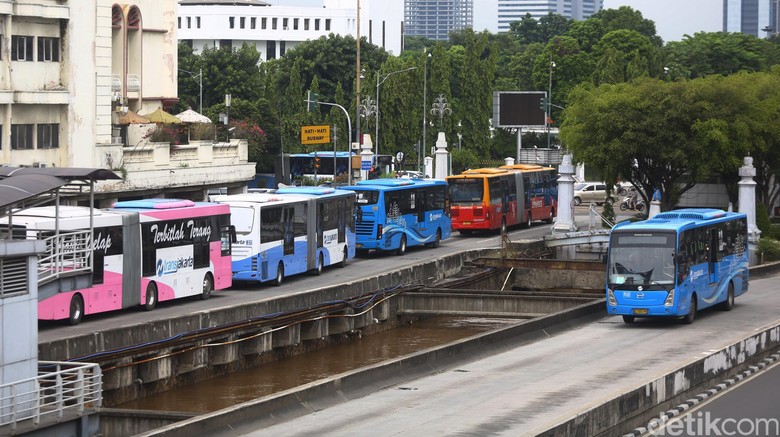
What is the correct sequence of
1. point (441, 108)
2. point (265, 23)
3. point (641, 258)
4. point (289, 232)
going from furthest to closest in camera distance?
point (265, 23) < point (441, 108) < point (289, 232) < point (641, 258)

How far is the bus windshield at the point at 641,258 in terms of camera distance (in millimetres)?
34438

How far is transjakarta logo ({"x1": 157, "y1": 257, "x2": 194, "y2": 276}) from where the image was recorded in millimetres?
37156

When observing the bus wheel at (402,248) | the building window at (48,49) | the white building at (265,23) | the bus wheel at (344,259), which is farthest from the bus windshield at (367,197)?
the white building at (265,23)

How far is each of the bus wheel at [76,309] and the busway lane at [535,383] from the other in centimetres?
1012

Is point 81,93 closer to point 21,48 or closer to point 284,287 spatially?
point 21,48

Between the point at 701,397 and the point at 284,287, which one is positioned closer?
the point at 701,397

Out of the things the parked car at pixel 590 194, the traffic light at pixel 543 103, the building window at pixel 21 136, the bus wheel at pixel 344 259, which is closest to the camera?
the bus wheel at pixel 344 259

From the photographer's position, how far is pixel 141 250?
3584 cm

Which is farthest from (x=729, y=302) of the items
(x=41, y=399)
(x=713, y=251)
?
(x=41, y=399)

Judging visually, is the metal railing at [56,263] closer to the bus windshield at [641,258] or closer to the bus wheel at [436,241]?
the bus windshield at [641,258]

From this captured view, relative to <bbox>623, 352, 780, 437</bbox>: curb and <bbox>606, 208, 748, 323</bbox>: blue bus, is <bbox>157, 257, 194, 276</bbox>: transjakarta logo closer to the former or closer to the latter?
<bbox>606, 208, 748, 323</bbox>: blue bus

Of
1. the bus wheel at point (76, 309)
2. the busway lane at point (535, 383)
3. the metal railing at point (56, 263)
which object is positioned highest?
the metal railing at point (56, 263)

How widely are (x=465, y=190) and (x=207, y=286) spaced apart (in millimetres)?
22714

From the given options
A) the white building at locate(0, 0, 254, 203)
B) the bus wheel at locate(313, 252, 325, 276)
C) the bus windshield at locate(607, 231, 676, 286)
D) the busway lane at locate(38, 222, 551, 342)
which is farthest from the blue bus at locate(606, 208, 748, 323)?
the white building at locate(0, 0, 254, 203)
